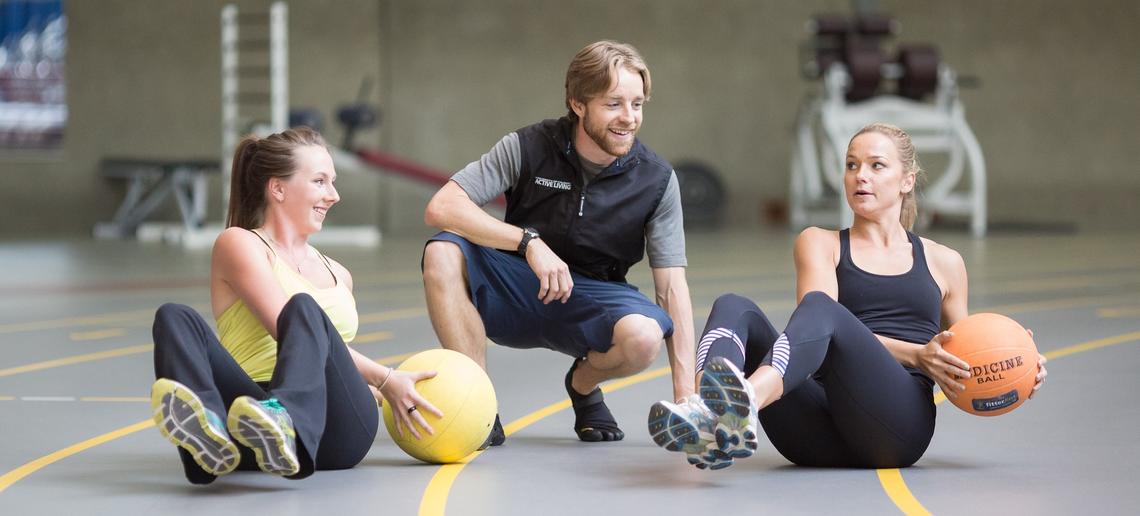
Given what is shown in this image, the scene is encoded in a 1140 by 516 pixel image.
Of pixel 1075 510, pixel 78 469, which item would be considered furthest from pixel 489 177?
pixel 1075 510

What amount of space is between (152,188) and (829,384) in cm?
1534

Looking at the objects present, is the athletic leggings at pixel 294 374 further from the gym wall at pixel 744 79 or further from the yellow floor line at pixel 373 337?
the gym wall at pixel 744 79

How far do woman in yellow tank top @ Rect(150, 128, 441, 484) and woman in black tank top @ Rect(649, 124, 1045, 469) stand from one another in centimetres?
73

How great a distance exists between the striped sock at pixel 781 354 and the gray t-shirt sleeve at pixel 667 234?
2.84 ft

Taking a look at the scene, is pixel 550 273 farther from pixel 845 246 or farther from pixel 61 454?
pixel 61 454

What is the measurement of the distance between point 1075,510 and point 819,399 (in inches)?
26.4

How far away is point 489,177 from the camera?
3.92m

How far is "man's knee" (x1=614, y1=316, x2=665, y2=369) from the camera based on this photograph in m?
3.69

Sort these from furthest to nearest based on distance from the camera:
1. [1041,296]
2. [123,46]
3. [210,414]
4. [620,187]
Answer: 1. [123,46]
2. [1041,296]
3. [620,187]
4. [210,414]

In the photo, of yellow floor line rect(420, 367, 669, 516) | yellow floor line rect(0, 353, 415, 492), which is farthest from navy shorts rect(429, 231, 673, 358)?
yellow floor line rect(0, 353, 415, 492)

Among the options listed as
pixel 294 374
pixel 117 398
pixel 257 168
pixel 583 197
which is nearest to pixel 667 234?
pixel 583 197

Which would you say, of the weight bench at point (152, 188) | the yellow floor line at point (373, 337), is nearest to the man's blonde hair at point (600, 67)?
the yellow floor line at point (373, 337)

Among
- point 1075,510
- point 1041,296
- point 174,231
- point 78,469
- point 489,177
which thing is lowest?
point 174,231

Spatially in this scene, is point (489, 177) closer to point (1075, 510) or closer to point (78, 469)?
point (78, 469)
